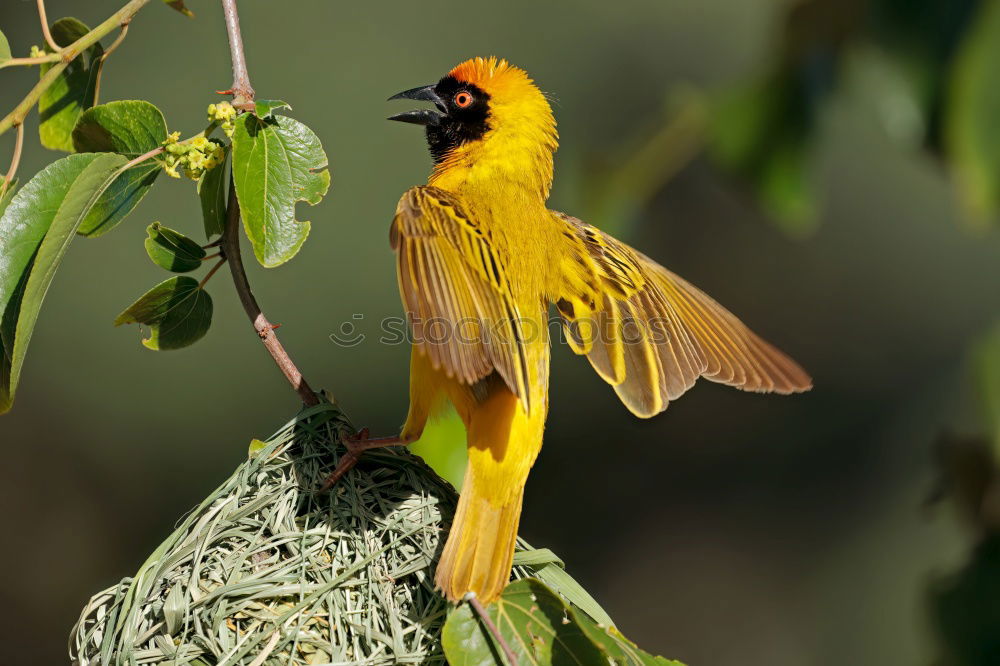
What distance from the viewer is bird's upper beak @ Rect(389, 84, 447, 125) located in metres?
3.06

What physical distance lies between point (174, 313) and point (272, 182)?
1.36ft

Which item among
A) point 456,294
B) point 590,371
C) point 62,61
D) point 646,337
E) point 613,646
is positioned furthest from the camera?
point 590,371

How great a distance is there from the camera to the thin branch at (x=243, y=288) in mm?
2074

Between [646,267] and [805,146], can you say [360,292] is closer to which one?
[646,267]

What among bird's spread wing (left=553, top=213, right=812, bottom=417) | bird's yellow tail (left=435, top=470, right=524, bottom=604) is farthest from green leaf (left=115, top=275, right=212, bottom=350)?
bird's spread wing (left=553, top=213, right=812, bottom=417)

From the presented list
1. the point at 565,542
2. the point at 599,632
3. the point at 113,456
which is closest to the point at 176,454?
the point at 113,456

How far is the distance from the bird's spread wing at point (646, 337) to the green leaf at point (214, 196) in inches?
31.3

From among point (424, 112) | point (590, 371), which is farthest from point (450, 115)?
point (590, 371)

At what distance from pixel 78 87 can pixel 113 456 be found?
11.0 ft

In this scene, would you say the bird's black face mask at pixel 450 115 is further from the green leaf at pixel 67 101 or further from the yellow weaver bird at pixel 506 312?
the green leaf at pixel 67 101

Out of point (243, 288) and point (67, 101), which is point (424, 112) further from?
point (243, 288)

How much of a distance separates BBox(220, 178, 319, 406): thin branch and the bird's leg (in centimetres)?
16

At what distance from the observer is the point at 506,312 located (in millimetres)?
2227

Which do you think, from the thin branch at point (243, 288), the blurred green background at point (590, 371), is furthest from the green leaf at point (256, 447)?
the blurred green background at point (590, 371)
